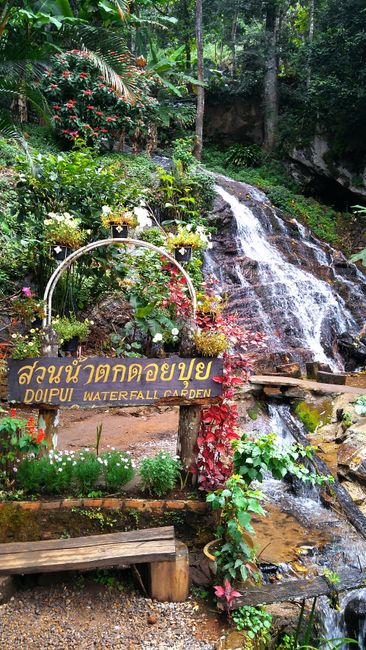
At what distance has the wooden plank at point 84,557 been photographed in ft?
10.4

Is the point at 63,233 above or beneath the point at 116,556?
above

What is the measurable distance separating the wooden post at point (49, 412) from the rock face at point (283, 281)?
5897 mm

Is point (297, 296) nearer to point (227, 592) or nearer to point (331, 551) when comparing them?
point (331, 551)

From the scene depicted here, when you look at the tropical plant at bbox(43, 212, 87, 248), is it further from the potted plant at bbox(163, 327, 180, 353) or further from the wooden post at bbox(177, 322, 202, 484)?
the wooden post at bbox(177, 322, 202, 484)

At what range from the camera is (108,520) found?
3852 millimetres

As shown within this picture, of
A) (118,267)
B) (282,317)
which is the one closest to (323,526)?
(118,267)

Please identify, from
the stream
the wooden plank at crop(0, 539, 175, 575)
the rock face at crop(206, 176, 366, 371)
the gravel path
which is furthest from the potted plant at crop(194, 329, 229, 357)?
the rock face at crop(206, 176, 366, 371)

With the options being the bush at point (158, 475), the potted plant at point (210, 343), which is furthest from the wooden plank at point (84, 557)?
the potted plant at point (210, 343)

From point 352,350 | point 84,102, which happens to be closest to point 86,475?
point 352,350

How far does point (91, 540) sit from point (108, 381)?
3.97 ft

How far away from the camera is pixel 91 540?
3.50 m

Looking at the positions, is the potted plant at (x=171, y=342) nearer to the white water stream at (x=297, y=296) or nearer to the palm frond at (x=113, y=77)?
the palm frond at (x=113, y=77)

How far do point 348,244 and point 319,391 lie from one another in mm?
9051

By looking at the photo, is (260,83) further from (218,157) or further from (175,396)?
(175,396)
